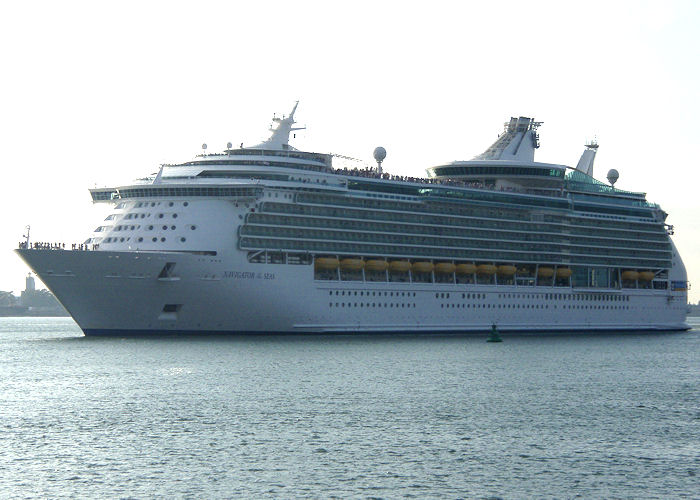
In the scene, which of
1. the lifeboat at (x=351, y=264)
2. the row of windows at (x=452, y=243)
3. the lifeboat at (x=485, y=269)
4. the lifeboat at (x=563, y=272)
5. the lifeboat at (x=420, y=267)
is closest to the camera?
the row of windows at (x=452, y=243)

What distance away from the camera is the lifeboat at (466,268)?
10025 centimetres

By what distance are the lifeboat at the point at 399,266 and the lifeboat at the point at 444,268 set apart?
14.0ft

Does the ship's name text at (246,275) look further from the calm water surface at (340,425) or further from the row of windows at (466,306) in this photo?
the calm water surface at (340,425)

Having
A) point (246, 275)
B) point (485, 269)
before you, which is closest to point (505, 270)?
point (485, 269)

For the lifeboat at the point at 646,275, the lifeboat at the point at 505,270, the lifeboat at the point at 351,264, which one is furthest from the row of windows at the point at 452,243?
the lifeboat at the point at 351,264

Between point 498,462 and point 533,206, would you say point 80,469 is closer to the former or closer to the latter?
point 498,462

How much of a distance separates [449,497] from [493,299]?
72.4 m

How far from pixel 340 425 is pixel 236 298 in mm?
38226

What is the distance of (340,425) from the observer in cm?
4300

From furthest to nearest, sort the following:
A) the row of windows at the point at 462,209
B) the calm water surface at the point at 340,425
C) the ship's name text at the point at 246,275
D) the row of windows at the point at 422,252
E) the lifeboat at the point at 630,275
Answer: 1. the lifeboat at the point at 630,275
2. the row of windows at the point at 462,209
3. the row of windows at the point at 422,252
4. the ship's name text at the point at 246,275
5. the calm water surface at the point at 340,425

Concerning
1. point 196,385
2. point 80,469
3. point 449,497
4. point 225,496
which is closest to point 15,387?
point 196,385

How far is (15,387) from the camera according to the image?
2229 inches

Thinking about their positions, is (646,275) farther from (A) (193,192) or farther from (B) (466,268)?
(A) (193,192)

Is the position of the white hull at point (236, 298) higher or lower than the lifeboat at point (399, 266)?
lower
